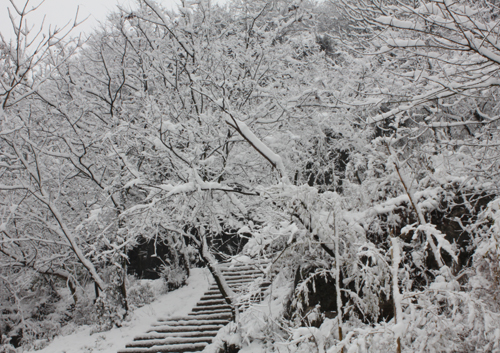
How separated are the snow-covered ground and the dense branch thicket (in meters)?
0.60

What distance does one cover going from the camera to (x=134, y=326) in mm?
9250

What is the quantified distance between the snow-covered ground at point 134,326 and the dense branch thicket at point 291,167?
1.98 ft

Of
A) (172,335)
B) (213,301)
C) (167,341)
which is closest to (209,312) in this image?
(213,301)

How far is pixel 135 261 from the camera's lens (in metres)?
14.6

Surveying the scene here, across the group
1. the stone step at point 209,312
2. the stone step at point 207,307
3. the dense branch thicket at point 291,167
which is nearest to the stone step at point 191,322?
the stone step at point 209,312

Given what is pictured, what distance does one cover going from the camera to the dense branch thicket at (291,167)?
3.07 m

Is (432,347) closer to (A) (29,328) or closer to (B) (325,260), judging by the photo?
(B) (325,260)

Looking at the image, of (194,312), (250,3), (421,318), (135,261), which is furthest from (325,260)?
(135,261)

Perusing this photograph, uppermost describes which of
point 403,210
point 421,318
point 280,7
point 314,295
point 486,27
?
point 280,7

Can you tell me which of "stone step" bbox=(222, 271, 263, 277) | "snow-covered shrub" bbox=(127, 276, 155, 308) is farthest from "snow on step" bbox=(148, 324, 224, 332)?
"stone step" bbox=(222, 271, 263, 277)

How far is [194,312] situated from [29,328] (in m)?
5.87

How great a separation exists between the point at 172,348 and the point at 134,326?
2.39 meters

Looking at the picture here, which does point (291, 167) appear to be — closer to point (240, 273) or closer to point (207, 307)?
point (240, 273)

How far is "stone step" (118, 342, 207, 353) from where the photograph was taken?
7168mm
